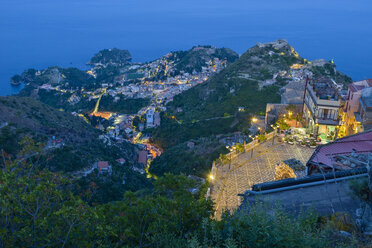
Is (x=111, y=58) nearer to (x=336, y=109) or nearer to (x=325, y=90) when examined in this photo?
(x=325, y=90)

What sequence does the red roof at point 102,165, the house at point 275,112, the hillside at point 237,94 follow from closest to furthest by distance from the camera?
1. the house at point 275,112
2. the red roof at point 102,165
3. the hillside at point 237,94

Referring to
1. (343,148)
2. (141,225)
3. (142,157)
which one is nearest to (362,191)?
(343,148)

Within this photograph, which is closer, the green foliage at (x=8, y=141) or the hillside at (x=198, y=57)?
the green foliage at (x=8, y=141)

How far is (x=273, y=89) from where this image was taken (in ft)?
130

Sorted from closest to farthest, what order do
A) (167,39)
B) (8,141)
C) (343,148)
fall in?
(343,148), (8,141), (167,39)

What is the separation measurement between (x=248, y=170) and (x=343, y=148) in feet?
14.9

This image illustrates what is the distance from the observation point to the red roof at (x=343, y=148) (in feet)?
34.4

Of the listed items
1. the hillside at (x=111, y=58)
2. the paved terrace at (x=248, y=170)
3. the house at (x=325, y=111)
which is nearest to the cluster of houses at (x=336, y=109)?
the house at (x=325, y=111)

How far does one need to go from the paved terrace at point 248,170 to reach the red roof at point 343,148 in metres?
2.73

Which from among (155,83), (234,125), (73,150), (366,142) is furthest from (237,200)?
(155,83)

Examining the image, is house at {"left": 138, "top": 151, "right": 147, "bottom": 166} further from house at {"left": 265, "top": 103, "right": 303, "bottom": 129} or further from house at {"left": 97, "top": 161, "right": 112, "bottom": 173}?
house at {"left": 265, "top": 103, "right": 303, "bottom": 129}

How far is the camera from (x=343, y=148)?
35.4 ft

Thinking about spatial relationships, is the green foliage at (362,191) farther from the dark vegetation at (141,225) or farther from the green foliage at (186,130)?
the green foliage at (186,130)

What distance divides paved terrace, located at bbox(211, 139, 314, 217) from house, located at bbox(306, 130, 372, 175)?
2.75 meters
